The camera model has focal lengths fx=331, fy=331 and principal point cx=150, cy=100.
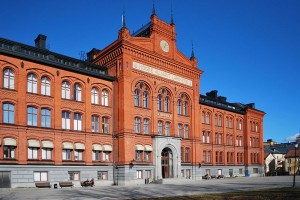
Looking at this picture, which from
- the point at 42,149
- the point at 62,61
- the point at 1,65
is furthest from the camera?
the point at 62,61

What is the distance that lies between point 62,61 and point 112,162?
1404 centimetres

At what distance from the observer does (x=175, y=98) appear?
49.8 meters

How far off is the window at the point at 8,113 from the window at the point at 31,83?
277 cm

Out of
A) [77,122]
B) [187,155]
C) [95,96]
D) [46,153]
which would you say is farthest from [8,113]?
[187,155]

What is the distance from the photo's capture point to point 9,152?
3319 cm

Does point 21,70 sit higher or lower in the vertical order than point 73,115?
higher

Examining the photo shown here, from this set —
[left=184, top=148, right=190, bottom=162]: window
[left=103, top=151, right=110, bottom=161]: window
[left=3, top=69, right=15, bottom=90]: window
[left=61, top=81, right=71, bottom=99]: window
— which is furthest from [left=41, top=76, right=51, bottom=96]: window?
[left=184, top=148, right=190, bottom=162]: window

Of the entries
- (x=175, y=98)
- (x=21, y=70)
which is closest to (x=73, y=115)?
(x=21, y=70)

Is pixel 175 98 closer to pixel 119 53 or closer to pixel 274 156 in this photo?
pixel 119 53

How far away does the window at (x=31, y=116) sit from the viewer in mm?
35375

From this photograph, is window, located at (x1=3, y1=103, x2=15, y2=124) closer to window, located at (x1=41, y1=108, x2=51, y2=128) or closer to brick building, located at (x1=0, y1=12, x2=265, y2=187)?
brick building, located at (x1=0, y1=12, x2=265, y2=187)

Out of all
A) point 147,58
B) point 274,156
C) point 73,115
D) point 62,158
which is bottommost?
point 274,156

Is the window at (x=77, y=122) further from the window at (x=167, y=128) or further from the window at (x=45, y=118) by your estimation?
the window at (x=167, y=128)

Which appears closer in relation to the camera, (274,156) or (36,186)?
(36,186)
